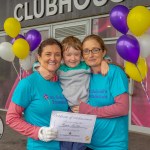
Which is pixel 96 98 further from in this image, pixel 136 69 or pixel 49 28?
pixel 49 28

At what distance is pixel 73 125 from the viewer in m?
2.11

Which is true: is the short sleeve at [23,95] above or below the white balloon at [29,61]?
below

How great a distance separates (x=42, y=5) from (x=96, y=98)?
602 centimetres

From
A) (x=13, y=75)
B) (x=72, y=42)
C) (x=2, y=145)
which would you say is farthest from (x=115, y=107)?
(x=13, y=75)

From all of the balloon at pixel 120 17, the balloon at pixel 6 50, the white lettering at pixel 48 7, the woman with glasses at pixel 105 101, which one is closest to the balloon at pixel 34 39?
the balloon at pixel 6 50

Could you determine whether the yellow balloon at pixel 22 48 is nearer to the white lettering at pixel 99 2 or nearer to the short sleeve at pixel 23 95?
the short sleeve at pixel 23 95

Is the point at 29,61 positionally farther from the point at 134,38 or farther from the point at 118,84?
the point at 118,84

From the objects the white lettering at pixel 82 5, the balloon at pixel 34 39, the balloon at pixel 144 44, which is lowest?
the balloon at pixel 144 44

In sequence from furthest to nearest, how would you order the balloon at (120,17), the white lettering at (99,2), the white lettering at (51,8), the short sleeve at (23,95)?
the white lettering at (51,8) < the white lettering at (99,2) < the balloon at (120,17) < the short sleeve at (23,95)

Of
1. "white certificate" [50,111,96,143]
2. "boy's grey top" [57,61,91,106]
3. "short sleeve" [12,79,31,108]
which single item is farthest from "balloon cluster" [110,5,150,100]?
"short sleeve" [12,79,31,108]

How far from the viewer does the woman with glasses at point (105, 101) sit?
82.0 inches

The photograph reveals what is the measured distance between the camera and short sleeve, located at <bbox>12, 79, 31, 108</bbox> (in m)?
2.01

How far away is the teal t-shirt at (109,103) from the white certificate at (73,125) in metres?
0.07

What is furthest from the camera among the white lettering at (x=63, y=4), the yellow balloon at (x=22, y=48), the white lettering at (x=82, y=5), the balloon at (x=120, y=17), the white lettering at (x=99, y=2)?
the white lettering at (x=63, y=4)
